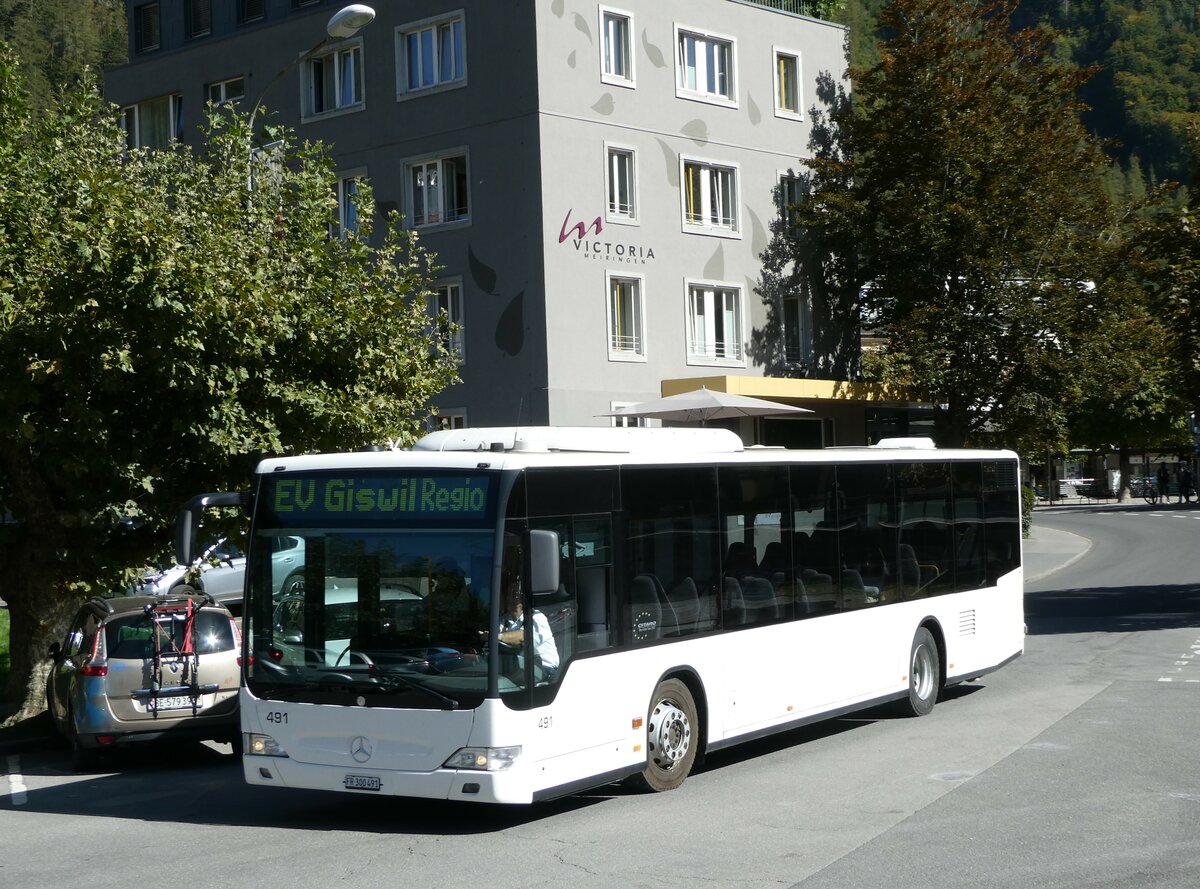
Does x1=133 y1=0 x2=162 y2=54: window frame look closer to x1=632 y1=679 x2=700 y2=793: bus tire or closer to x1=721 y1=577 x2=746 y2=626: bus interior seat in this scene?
x1=721 y1=577 x2=746 y2=626: bus interior seat

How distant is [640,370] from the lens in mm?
34844

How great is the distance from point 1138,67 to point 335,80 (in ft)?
515

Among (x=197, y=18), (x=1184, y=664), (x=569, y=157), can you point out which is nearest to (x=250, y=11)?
(x=197, y=18)

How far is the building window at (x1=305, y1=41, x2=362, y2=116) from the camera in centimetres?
3662

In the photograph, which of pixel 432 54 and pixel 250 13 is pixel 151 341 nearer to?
pixel 432 54

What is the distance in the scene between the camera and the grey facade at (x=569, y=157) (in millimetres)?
33312

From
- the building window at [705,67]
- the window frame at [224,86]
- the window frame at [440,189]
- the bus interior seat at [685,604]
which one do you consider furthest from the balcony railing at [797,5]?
the bus interior seat at [685,604]

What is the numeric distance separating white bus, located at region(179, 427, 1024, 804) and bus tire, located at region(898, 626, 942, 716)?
2.03 metres

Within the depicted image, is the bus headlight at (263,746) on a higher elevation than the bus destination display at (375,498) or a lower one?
lower

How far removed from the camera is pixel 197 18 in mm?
41844

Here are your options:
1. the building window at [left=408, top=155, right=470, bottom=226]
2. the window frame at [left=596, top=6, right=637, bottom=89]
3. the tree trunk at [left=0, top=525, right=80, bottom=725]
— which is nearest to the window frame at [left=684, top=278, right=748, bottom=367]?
the window frame at [left=596, top=6, right=637, bottom=89]

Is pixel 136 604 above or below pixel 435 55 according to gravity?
below

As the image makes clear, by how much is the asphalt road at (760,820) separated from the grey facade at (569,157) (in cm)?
1986

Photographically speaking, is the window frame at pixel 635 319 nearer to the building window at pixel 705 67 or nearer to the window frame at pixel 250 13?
the building window at pixel 705 67
